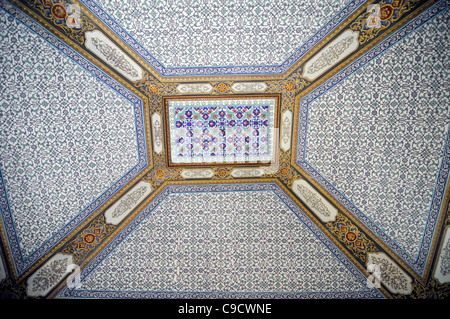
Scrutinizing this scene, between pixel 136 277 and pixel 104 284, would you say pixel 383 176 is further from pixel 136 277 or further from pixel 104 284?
pixel 104 284

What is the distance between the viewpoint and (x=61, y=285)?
3.45 metres

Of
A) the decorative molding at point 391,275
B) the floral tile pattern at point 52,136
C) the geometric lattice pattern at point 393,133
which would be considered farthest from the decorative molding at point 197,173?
the decorative molding at point 391,275

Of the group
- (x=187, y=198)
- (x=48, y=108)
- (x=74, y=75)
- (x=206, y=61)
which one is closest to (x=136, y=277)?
(x=187, y=198)

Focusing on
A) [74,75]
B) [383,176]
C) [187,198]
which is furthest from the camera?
[187,198]

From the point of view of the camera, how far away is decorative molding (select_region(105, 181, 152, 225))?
346cm

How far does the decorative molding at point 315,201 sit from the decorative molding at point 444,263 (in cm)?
123

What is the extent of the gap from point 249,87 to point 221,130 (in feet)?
2.06

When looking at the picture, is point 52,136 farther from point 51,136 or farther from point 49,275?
point 49,275

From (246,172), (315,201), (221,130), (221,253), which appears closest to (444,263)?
(315,201)

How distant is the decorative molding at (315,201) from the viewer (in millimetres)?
3449

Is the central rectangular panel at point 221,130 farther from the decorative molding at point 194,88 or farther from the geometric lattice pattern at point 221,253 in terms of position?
the geometric lattice pattern at point 221,253

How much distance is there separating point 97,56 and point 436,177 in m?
4.05

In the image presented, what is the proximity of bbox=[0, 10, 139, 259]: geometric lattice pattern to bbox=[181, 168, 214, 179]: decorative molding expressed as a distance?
636 mm

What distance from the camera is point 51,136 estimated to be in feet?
10.3
